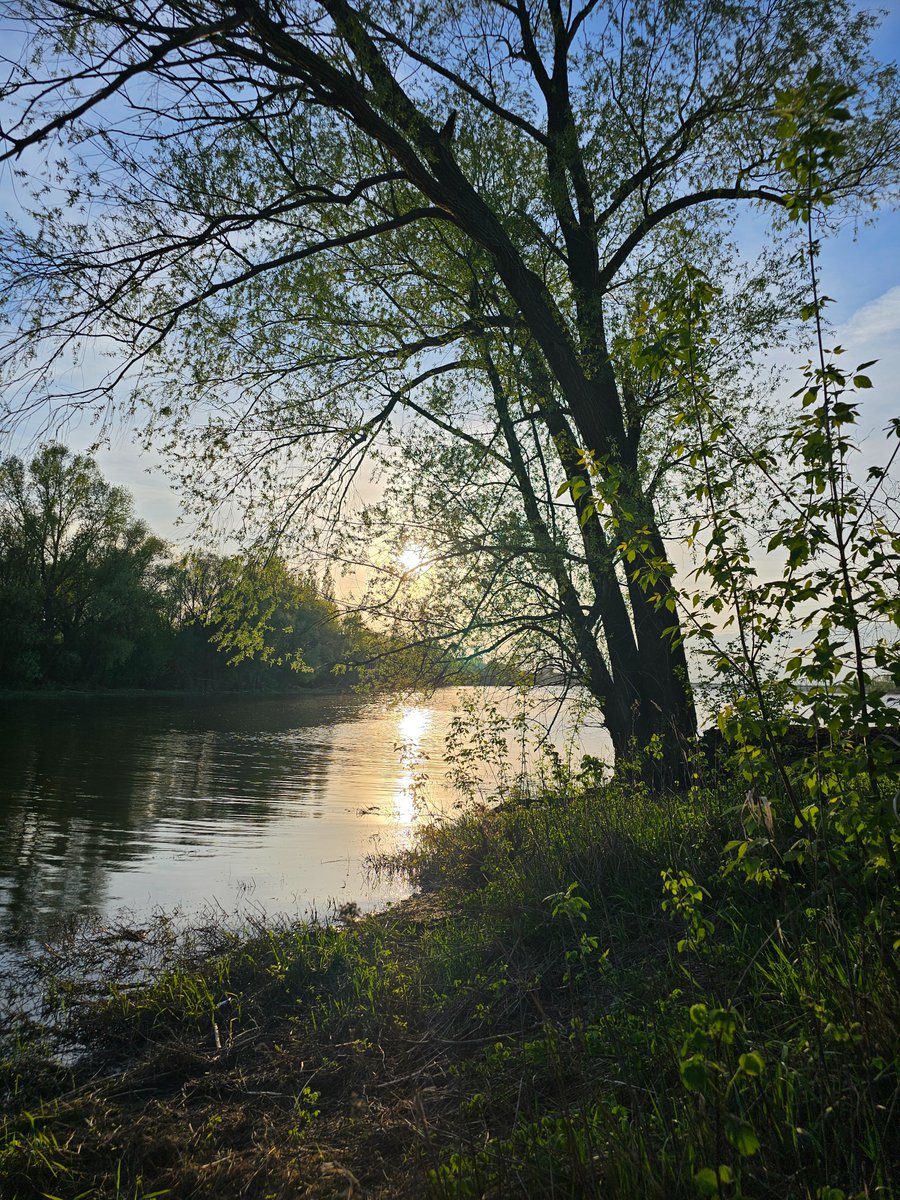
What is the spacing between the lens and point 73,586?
151 ft

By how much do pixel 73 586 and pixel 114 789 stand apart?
109 feet

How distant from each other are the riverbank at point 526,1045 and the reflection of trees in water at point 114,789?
335 cm

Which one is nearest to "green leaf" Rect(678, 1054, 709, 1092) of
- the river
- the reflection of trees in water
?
the river

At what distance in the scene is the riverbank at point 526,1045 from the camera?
2.32 m

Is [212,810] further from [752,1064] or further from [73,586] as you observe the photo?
[73,586]

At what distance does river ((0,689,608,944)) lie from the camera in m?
9.02

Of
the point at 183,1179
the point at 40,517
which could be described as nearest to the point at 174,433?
the point at 183,1179

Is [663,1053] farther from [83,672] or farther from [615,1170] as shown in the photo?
[83,672]

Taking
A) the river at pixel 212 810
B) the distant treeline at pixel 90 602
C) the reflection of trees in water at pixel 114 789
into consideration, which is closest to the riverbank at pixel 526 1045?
the river at pixel 212 810

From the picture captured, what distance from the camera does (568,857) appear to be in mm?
5859

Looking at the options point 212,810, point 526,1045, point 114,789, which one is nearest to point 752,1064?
point 526,1045

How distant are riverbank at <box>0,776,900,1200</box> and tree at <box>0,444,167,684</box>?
124ft

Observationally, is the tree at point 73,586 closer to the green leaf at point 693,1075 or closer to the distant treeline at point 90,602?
the distant treeline at point 90,602

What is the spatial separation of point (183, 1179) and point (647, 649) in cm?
742
